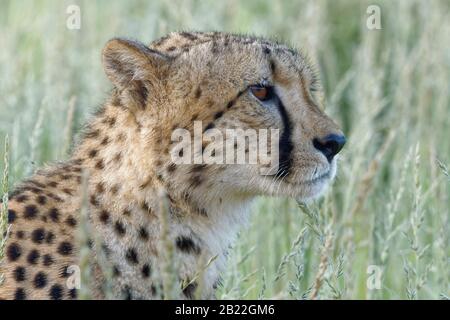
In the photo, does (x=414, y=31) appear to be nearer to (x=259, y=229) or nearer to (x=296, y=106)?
(x=259, y=229)

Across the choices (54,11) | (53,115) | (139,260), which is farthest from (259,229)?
(54,11)

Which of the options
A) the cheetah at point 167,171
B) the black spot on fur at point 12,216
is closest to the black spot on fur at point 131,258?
the cheetah at point 167,171

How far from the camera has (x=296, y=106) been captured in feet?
9.66

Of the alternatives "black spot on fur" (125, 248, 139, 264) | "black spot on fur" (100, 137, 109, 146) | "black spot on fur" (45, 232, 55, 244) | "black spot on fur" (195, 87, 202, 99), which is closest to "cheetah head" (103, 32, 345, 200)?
"black spot on fur" (195, 87, 202, 99)

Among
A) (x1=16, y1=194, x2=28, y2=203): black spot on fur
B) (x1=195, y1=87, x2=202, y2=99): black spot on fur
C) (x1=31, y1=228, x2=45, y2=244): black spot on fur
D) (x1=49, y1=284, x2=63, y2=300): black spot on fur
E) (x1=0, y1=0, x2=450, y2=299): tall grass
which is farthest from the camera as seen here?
(x1=0, y1=0, x2=450, y2=299): tall grass

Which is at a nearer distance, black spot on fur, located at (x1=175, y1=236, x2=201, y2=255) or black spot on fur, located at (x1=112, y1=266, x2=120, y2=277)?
black spot on fur, located at (x1=112, y1=266, x2=120, y2=277)

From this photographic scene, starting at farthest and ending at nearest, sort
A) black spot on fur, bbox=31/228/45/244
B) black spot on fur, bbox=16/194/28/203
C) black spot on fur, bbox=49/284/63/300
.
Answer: black spot on fur, bbox=16/194/28/203, black spot on fur, bbox=31/228/45/244, black spot on fur, bbox=49/284/63/300

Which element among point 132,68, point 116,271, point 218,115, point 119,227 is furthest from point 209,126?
point 116,271

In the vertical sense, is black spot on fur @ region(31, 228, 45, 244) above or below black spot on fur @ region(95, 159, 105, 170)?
below

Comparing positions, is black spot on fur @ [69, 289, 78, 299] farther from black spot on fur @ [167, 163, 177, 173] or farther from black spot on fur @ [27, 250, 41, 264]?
black spot on fur @ [167, 163, 177, 173]

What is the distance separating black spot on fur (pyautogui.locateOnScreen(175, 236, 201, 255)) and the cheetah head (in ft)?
0.47

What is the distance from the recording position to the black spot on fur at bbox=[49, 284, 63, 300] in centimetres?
260

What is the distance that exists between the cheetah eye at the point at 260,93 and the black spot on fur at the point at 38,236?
727 mm

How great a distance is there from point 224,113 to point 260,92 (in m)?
0.13
